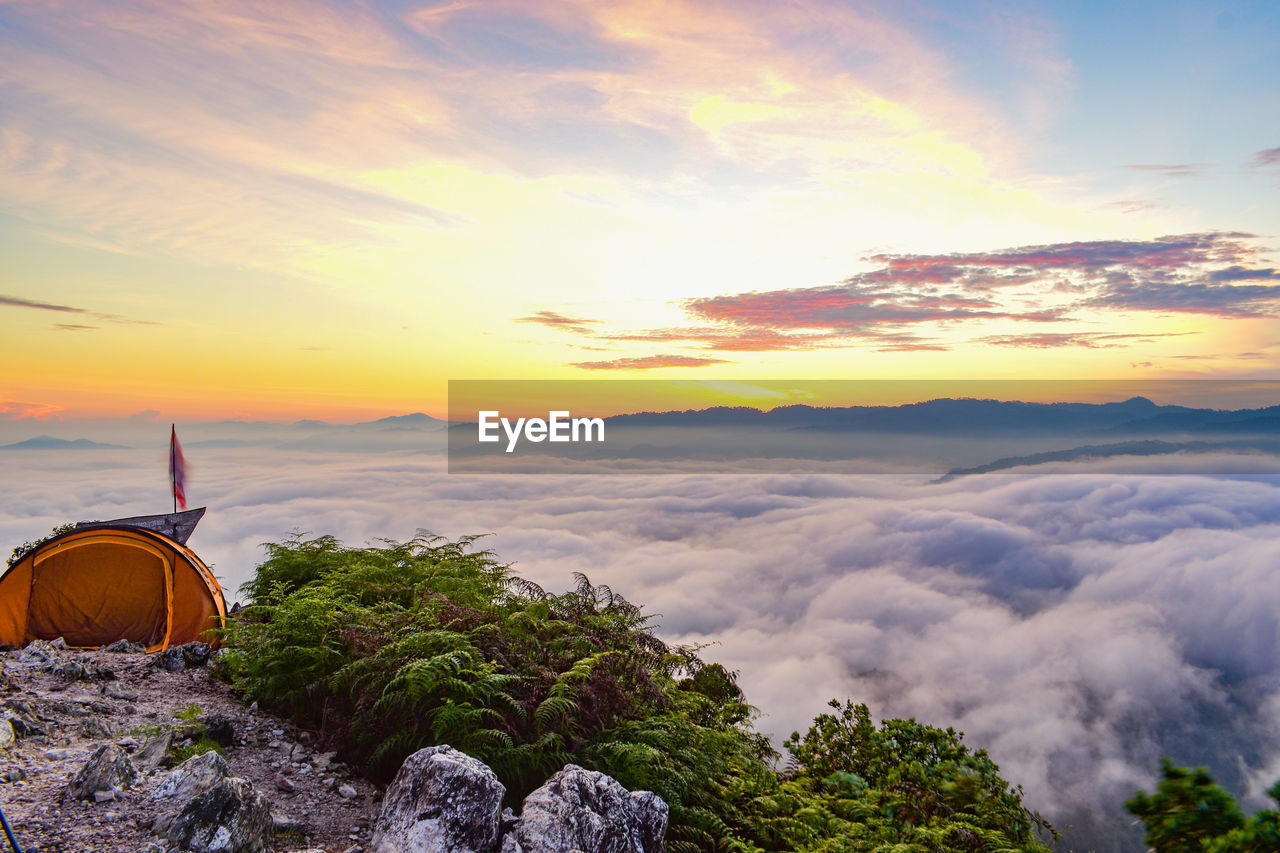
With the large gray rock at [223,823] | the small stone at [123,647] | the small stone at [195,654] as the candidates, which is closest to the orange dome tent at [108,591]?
the small stone at [123,647]

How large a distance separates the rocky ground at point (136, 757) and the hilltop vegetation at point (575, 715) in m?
0.45

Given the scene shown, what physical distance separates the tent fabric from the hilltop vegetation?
505 cm

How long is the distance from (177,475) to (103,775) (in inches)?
585

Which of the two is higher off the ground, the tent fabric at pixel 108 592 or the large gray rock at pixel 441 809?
the large gray rock at pixel 441 809

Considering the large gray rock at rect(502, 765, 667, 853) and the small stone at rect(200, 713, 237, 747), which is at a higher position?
the large gray rock at rect(502, 765, 667, 853)

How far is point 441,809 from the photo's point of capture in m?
5.27

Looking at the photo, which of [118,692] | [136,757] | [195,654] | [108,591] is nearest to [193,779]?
[136,757]

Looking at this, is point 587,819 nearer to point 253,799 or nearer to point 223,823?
point 253,799

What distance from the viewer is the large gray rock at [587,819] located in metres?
5.29

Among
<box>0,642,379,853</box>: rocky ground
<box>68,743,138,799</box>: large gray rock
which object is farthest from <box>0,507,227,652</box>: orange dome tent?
<box>68,743,138,799</box>: large gray rock

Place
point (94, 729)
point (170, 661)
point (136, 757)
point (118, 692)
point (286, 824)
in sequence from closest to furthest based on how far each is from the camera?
point (286, 824)
point (136, 757)
point (94, 729)
point (118, 692)
point (170, 661)

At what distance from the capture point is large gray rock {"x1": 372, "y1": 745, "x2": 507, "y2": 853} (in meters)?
5.18

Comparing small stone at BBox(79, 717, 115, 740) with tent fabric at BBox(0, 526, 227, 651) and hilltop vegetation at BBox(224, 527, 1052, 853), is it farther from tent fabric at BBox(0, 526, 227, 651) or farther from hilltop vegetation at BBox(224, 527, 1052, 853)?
tent fabric at BBox(0, 526, 227, 651)

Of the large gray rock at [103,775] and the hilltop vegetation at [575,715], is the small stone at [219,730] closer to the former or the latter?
the hilltop vegetation at [575,715]
